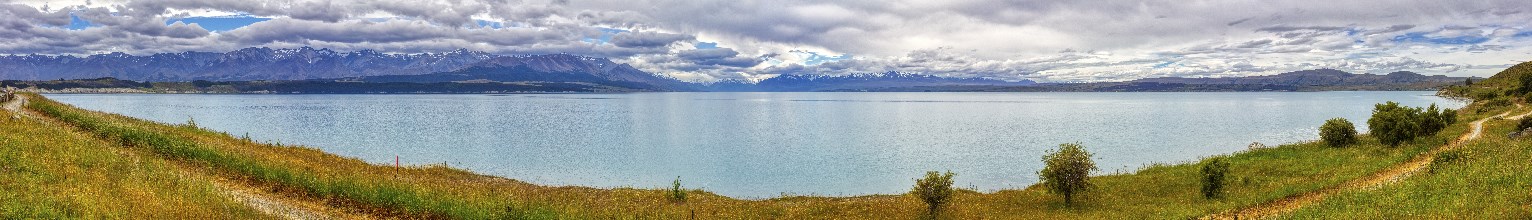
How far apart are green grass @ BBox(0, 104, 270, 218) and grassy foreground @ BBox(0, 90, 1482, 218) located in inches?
5.1

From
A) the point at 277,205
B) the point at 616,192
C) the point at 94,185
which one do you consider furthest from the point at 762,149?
the point at 94,185

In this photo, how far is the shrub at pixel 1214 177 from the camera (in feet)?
115

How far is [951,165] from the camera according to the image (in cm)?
7206

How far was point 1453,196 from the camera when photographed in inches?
938

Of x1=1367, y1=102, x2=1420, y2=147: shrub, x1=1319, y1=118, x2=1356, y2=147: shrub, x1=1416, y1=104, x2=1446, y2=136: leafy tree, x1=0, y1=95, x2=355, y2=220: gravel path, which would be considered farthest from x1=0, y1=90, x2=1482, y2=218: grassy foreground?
x1=1319, y1=118, x2=1356, y2=147: shrub

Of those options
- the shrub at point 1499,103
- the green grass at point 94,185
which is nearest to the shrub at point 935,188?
the green grass at point 94,185

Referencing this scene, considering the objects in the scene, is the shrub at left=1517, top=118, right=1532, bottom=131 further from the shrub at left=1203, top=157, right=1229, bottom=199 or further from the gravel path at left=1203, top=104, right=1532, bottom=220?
the shrub at left=1203, top=157, right=1229, bottom=199

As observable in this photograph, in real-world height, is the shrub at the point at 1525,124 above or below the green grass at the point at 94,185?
above

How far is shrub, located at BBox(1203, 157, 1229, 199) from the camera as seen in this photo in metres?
35.2

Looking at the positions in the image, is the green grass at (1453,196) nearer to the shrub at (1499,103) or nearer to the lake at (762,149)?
the lake at (762,149)

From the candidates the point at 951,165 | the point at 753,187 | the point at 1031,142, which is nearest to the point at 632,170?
the point at 753,187

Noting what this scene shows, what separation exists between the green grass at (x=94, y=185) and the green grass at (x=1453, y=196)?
33.9 meters

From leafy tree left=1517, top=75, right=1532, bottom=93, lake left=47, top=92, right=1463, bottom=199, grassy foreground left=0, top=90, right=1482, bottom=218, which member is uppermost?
leafy tree left=1517, top=75, right=1532, bottom=93

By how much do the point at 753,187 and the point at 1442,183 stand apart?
41250mm
